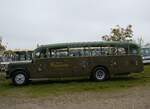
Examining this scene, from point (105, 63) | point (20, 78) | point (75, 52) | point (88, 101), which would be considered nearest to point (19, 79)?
point (20, 78)

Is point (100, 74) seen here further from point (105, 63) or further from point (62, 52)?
point (62, 52)

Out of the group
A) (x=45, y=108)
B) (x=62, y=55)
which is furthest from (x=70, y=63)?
(x=45, y=108)

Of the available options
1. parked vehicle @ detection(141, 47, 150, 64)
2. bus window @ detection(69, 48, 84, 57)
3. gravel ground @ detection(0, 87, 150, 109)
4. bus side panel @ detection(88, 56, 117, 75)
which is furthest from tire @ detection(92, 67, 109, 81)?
parked vehicle @ detection(141, 47, 150, 64)

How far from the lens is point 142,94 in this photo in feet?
42.4

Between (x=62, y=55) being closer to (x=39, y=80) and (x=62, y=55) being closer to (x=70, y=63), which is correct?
(x=70, y=63)

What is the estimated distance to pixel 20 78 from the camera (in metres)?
18.0

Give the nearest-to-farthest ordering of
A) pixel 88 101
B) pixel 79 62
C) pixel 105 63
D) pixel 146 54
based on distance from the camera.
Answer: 1. pixel 88 101
2. pixel 79 62
3. pixel 105 63
4. pixel 146 54

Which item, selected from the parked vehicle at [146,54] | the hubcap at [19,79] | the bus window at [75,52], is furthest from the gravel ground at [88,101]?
the parked vehicle at [146,54]

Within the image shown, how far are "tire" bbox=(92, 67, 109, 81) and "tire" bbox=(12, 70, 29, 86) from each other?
3.69m

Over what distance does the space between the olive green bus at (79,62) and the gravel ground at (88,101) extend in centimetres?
452

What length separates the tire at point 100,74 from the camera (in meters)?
18.4

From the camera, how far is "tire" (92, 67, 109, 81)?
1842cm

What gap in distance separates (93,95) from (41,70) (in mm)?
5596

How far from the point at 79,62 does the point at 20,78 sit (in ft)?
10.8
